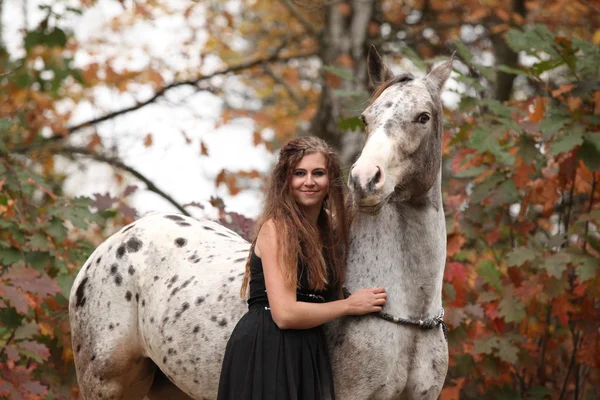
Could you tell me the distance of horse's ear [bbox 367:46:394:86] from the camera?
11.0 ft

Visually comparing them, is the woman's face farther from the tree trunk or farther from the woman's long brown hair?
the tree trunk

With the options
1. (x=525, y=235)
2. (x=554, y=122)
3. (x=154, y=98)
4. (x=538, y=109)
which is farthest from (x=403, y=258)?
(x=154, y=98)

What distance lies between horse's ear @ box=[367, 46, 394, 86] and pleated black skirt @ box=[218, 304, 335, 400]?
3.76ft

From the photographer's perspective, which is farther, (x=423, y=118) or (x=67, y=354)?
(x=67, y=354)

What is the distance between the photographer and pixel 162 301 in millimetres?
3709

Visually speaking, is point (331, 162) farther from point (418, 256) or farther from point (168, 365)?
A: point (168, 365)

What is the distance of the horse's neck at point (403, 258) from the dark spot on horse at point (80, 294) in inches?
64.3

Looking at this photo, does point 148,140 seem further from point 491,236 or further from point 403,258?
point 403,258

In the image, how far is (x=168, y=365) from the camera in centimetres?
362

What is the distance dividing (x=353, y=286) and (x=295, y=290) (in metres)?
0.27

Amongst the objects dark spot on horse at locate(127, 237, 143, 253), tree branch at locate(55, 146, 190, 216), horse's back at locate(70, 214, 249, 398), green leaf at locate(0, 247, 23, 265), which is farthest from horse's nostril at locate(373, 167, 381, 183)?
tree branch at locate(55, 146, 190, 216)

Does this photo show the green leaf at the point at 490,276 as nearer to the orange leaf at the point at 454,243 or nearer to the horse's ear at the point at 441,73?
the orange leaf at the point at 454,243

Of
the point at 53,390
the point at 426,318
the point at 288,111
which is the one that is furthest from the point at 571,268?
the point at 288,111

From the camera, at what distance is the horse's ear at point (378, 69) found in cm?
337
